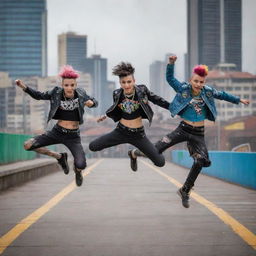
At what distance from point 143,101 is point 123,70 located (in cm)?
56

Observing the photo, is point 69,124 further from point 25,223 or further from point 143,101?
point 25,223

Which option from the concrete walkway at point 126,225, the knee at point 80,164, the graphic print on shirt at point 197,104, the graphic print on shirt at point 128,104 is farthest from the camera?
the knee at point 80,164

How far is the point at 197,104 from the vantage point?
29.0 feet

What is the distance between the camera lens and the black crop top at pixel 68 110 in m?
8.91

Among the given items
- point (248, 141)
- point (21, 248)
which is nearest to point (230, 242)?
point (21, 248)

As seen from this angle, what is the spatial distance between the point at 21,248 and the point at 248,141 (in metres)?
69.5

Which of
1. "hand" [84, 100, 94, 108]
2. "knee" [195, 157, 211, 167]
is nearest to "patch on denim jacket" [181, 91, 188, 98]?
"knee" [195, 157, 211, 167]

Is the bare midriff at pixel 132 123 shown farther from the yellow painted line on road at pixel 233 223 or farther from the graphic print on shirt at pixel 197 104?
the yellow painted line on road at pixel 233 223

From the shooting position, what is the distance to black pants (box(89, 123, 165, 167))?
29.2ft

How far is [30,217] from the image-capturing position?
10.0m

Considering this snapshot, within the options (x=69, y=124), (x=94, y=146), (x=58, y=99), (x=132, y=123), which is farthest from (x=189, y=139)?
(x=58, y=99)

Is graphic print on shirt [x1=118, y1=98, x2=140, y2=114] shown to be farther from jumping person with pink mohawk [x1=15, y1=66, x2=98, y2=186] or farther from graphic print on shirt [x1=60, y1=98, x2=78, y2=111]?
graphic print on shirt [x1=60, y1=98, x2=78, y2=111]

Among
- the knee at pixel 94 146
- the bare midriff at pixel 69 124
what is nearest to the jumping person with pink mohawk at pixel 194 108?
the knee at pixel 94 146

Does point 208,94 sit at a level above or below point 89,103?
above
